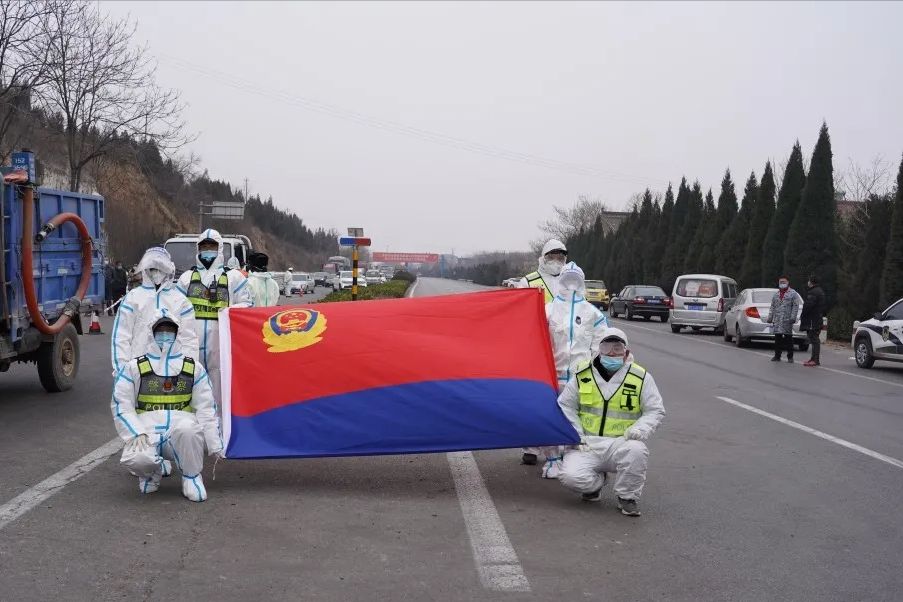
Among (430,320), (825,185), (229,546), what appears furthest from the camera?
(825,185)

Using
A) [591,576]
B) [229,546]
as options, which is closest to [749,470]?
[591,576]

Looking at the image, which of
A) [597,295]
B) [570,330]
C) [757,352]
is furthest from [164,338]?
[597,295]

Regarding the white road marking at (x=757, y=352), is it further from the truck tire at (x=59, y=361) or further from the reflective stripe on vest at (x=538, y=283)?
the truck tire at (x=59, y=361)

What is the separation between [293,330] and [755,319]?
56.5ft

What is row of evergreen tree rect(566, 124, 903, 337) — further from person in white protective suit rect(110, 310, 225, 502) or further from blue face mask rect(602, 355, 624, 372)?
person in white protective suit rect(110, 310, 225, 502)

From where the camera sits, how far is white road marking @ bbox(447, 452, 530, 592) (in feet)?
15.4

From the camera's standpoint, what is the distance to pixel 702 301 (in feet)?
89.9

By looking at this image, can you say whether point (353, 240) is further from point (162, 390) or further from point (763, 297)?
point (162, 390)

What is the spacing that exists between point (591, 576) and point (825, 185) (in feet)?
98.0

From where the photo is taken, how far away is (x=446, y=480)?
702 cm

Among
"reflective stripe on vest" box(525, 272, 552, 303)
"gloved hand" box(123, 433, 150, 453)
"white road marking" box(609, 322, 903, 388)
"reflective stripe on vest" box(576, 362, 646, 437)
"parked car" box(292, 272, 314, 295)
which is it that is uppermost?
"reflective stripe on vest" box(525, 272, 552, 303)

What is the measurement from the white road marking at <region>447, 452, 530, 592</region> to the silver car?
1614 centimetres

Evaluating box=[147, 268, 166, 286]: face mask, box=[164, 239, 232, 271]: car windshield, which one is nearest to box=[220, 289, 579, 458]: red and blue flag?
box=[147, 268, 166, 286]: face mask

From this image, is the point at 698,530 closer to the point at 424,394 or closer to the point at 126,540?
the point at 424,394
